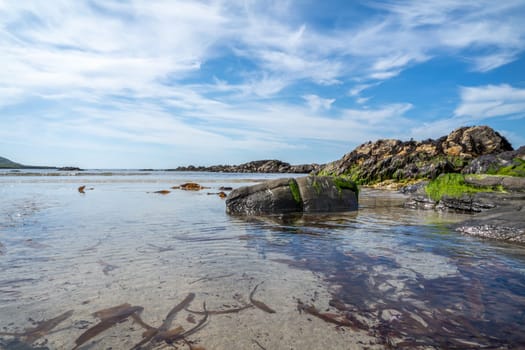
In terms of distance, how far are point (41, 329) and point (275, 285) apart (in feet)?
7.28

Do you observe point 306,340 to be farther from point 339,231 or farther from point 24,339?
point 339,231

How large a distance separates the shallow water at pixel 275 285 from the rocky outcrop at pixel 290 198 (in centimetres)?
376

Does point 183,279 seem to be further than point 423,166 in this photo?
No

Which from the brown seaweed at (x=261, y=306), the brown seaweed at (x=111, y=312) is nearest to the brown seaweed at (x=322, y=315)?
the brown seaweed at (x=261, y=306)

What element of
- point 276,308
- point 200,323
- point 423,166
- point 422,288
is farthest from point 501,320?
point 423,166

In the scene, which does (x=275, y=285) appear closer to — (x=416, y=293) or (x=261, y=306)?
(x=261, y=306)

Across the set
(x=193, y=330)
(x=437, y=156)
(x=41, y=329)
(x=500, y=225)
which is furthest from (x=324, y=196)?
(x=437, y=156)

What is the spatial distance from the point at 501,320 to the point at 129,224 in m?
7.20

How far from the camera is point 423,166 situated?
89.9 ft

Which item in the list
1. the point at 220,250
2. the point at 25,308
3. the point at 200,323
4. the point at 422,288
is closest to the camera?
the point at 200,323

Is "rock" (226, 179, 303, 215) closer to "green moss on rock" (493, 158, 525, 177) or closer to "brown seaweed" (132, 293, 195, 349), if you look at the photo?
"brown seaweed" (132, 293, 195, 349)

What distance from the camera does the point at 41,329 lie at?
8.41ft

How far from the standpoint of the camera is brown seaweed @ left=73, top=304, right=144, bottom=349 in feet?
8.08

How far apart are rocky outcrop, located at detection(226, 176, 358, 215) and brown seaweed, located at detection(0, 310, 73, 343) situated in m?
7.67
